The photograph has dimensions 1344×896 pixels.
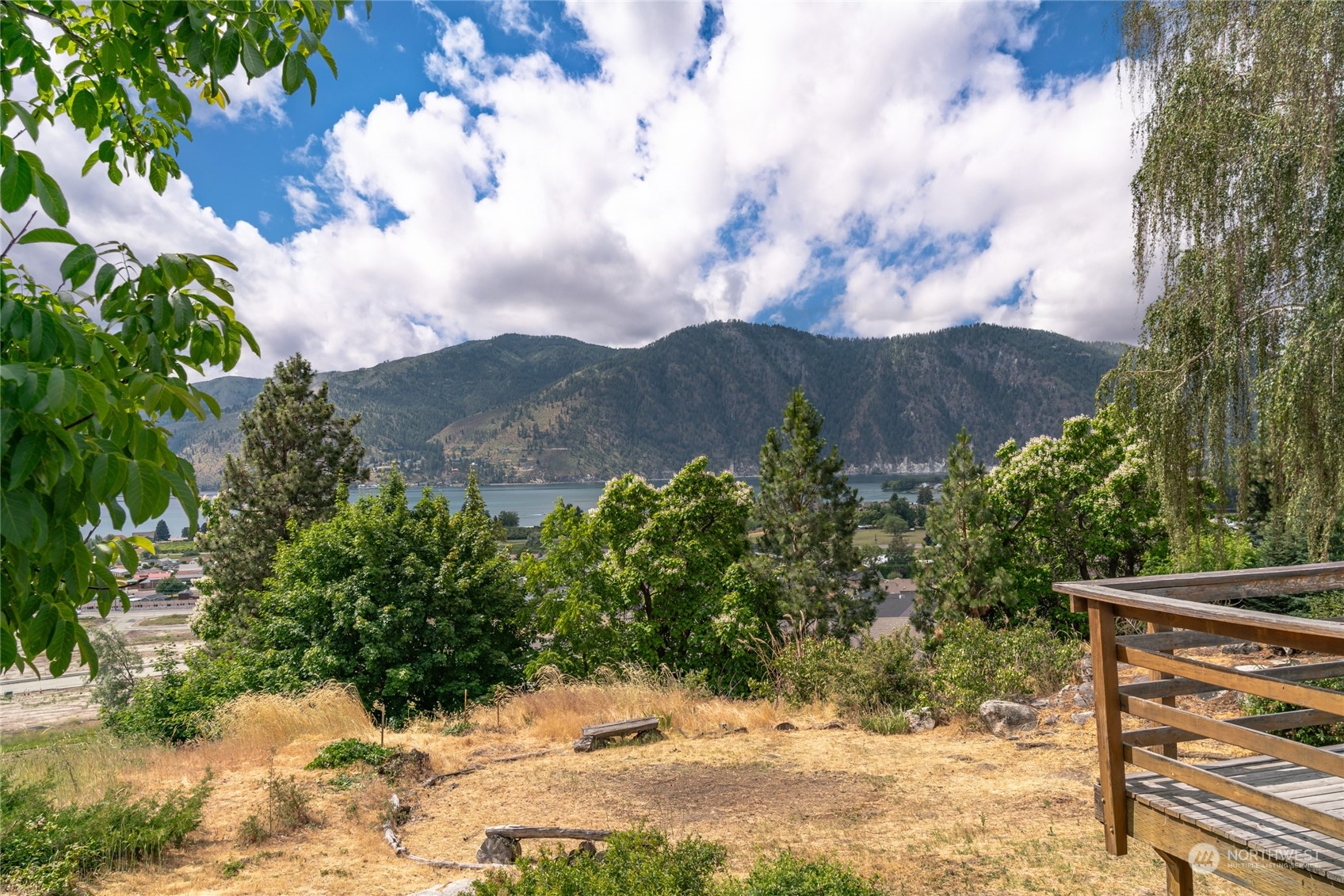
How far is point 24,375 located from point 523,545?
1086 inches

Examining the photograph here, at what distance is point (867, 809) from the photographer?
248 inches

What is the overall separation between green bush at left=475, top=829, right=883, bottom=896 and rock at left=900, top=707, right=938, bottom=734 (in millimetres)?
5344

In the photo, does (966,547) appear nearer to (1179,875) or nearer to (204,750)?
(1179,875)

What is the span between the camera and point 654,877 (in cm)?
374

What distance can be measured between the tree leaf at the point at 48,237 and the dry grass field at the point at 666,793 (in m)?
5.16

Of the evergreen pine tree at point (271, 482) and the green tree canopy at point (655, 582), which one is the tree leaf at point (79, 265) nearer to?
the green tree canopy at point (655, 582)

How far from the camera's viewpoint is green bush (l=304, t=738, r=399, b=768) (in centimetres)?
826

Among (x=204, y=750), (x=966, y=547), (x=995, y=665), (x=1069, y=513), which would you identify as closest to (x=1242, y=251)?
(x=995, y=665)

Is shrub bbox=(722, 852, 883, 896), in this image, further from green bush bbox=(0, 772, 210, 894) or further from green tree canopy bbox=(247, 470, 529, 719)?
green tree canopy bbox=(247, 470, 529, 719)

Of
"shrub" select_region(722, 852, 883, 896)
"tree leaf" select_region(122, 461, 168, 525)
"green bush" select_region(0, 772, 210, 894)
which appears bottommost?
"green bush" select_region(0, 772, 210, 894)

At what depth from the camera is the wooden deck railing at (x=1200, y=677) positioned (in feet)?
8.86

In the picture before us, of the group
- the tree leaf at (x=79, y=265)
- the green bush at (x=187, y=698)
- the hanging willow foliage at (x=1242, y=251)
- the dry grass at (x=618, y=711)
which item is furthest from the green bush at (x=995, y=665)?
the green bush at (x=187, y=698)

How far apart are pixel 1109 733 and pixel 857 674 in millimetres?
7210

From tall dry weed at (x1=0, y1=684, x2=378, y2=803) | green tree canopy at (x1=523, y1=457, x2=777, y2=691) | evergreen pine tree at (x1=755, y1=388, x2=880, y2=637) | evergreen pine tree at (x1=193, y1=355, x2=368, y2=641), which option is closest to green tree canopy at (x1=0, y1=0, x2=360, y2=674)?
tall dry weed at (x1=0, y1=684, x2=378, y2=803)
